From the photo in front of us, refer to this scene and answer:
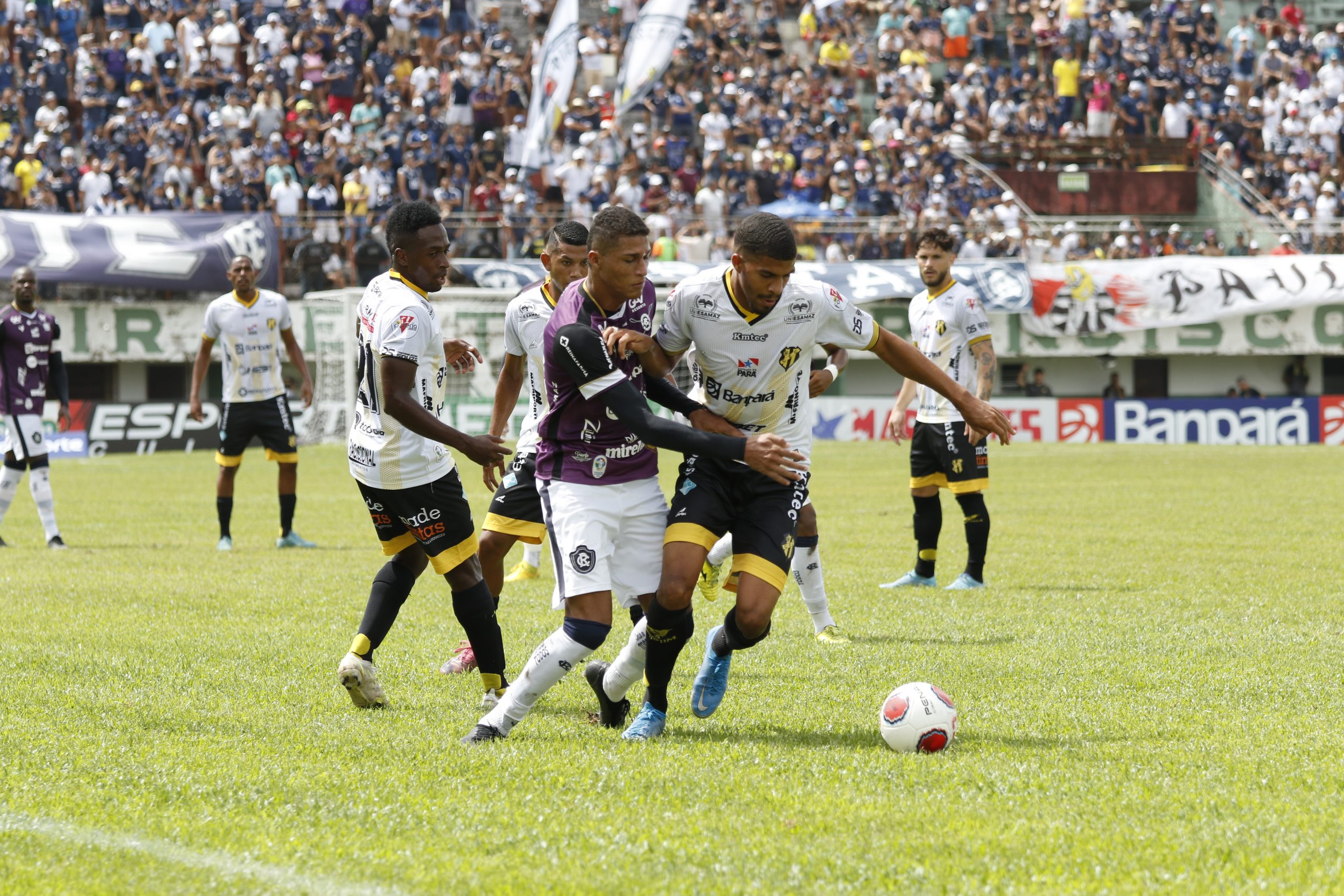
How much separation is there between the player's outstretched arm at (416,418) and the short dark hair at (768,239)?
4.10 feet

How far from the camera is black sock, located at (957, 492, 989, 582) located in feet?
34.5

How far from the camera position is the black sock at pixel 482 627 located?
640cm

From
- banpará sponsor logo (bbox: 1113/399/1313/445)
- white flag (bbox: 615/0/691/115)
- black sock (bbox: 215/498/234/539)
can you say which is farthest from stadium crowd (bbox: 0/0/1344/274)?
black sock (bbox: 215/498/234/539)

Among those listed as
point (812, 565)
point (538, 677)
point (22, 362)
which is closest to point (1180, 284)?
point (22, 362)

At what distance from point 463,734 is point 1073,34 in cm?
3554

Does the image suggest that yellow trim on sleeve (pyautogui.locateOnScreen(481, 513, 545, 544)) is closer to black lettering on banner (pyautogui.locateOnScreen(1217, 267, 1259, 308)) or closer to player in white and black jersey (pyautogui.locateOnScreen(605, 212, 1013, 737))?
player in white and black jersey (pyautogui.locateOnScreen(605, 212, 1013, 737))

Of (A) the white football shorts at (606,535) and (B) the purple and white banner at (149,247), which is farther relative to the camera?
(B) the purple and white banner at (149,247)

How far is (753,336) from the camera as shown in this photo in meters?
5.96

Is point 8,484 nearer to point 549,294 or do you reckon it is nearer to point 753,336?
point 549,294

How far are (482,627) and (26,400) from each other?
8733 millimetres

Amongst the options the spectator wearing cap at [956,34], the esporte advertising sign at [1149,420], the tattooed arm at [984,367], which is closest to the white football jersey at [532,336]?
the tattooed arm at [984,367]

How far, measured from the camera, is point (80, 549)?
42.9ft

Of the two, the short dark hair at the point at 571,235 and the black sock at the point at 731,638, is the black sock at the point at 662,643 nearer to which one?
the black sock at the point at 731,638

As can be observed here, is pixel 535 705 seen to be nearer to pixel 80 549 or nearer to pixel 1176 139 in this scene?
pixel 80 549
